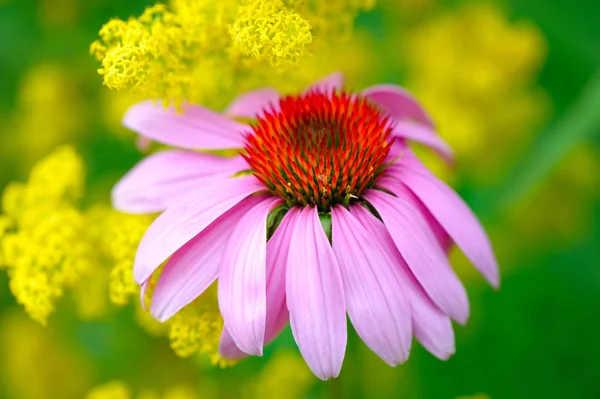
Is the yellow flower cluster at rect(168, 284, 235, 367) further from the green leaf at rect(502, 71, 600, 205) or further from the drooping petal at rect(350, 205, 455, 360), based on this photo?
the green leaf at rect(502, 71, 600, 205)

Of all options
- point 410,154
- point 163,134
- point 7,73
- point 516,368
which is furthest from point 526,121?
point 7,73

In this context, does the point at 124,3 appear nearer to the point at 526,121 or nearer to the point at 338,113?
the point at 526,121

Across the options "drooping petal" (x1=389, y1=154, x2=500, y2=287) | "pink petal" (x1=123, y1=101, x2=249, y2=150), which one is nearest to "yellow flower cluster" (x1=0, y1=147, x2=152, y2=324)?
"pink petal" (x1=123, y1=101, x2=249, y2=150)

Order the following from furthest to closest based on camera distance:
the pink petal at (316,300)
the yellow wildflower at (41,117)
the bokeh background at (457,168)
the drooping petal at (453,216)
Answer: the yellow wildflower at (41,117), the bokeh background at (457,168), the drooping petal at (453,216), the pink petal at (316,300)

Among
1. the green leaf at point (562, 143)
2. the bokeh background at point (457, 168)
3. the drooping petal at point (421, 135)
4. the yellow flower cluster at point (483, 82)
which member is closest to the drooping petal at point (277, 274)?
the drooping petal at point (421, 135)

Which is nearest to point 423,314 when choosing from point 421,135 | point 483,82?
point 421,135

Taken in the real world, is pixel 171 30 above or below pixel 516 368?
above

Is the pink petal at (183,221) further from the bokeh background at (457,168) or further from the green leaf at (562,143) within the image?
the green leaf at (562,143)
